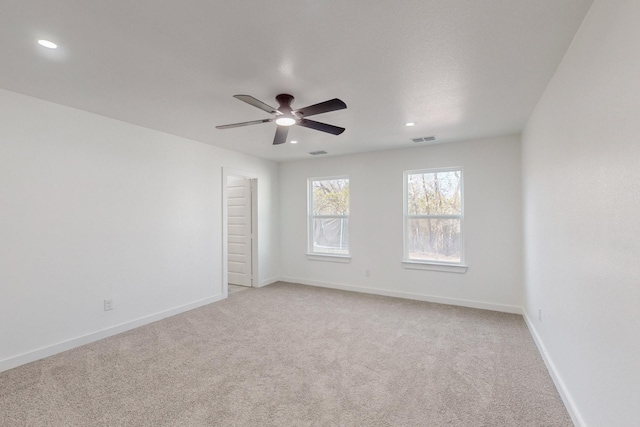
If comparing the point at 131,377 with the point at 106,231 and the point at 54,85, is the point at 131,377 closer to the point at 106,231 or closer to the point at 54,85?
the point at 106,231

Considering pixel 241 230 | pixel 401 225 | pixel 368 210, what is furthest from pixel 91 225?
pixel 401 225

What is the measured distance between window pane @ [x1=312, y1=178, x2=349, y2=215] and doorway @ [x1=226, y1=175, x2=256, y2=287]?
4.08ft

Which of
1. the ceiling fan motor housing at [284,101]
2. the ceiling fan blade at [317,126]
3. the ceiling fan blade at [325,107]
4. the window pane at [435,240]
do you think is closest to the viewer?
the ceiling fan blade at [325,107]

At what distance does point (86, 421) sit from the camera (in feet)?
6.61

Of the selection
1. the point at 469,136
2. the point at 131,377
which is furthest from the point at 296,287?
the point at 469,136

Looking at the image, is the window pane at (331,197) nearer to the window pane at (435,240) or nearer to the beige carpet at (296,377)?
the window pane at (435,240)

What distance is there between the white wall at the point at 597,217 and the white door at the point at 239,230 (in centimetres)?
468

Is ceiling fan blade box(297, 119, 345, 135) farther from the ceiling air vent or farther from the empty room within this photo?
the ceiling air vent

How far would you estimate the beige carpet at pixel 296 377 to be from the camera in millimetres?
2062

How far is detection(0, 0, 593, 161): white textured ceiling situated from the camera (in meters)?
1.67

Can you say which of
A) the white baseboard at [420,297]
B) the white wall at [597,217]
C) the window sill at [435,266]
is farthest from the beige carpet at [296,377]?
the window sill at [435,266]

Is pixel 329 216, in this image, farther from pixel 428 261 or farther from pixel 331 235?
pixel 428 261

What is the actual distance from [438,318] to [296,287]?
8.68 feet

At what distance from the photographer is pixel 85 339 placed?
10.6 feet
